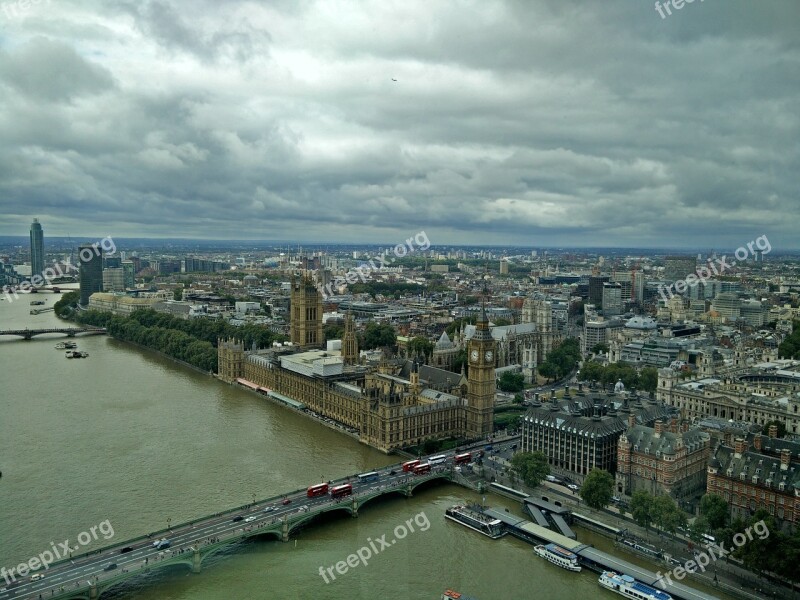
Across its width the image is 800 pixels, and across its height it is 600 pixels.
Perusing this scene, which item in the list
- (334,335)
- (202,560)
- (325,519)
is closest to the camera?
(202,560)

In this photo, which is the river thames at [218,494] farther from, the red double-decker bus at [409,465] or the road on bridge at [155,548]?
the red double-decker bus at [409,465]

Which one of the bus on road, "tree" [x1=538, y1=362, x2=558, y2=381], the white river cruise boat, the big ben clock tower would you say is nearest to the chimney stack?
the white river cruise boat

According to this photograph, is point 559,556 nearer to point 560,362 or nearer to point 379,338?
point 560,362

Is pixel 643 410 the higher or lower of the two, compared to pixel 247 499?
higher

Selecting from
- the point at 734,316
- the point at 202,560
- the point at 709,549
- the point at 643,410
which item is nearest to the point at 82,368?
the point at 202,560

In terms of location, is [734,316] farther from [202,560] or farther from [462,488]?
[202,560]

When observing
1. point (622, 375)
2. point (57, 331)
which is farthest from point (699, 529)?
point (57, 331)
